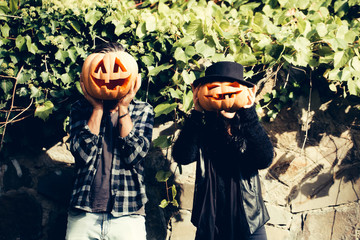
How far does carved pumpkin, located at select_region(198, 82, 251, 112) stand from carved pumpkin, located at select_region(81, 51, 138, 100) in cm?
49

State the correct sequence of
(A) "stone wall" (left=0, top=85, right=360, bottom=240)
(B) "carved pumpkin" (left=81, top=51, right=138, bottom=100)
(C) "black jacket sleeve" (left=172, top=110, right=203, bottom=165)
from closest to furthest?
1. (B) "carved pumpkin" (left=81, top=51, right=138, bottom=100)
2. (C) "black jacket sleeve" (left=172, top=110, right=203, bottom=165)
3. (A) "stone wall" (left=0, top=85, right=360, bottom=240)

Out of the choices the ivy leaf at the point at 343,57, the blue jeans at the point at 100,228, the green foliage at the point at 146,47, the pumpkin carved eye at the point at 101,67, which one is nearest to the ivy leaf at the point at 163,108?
the green foliage at the point at 146,47

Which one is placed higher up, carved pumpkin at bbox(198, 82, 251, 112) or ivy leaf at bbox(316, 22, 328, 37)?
ivy leaf at bbox(316, 22, 328, 37)

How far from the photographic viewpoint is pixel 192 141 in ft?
6.91

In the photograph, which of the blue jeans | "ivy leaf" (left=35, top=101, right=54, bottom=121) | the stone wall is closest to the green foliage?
"ivy leaf" (left=35, top=101, right=54, bottom=121)

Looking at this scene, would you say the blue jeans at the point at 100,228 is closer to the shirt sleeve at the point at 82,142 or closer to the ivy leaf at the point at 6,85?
the shirt sleeve at the point at 82,142

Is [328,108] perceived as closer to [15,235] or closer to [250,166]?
[250,166]

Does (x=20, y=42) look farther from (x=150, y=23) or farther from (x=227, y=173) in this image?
(x=227, y=173)

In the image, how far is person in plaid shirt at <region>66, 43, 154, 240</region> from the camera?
1939 millimetres

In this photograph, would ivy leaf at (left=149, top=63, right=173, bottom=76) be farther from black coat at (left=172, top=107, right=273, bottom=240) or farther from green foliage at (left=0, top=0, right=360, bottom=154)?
black coat at (left=172, top=107, right=273, bottom=240)

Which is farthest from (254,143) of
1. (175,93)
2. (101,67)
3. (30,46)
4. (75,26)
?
(30,46)

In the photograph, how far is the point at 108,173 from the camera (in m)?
2.00

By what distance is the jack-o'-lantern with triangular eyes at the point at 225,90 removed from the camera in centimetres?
195

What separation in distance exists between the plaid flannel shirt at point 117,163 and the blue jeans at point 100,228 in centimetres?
6
